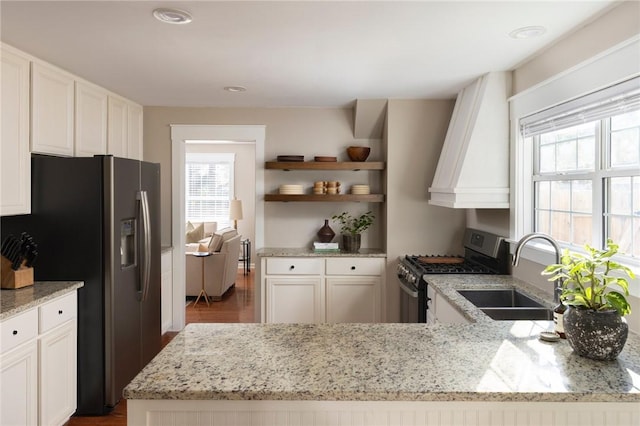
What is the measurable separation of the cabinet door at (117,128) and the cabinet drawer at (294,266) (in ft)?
5.54

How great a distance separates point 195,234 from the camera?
7441mm

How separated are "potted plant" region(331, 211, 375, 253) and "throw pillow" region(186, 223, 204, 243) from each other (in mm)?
3700

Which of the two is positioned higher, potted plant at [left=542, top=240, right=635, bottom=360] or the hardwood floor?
potted plant at [left=542, top=240, right=635, bottom=360]

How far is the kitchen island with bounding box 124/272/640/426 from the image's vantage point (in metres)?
1.26

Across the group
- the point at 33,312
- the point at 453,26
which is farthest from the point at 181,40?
the point at 33,312

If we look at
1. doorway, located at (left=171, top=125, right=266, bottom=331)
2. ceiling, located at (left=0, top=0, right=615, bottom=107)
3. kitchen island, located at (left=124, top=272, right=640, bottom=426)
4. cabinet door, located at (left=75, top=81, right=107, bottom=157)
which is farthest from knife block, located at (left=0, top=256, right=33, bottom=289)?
doorway, located at (left=171, top=125, right=266, bottom=331)

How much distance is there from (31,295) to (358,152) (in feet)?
9.57

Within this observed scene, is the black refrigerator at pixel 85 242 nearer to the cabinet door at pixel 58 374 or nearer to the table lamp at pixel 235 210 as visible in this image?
the cabinet door at pixel 58 374

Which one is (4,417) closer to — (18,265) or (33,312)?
(33,312)

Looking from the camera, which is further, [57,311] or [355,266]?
[355,266]

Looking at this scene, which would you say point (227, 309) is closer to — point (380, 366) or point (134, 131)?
point (134, 131)

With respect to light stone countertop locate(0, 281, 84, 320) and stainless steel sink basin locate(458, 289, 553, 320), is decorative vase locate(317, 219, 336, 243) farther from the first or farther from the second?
light stone countertop locate(0, 281, 84, 320)

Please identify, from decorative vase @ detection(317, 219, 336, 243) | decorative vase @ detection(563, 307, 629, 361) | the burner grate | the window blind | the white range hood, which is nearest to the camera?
decorative vase @ detection(563, 307, 629, 361)

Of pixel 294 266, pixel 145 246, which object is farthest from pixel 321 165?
pixel 145 246
